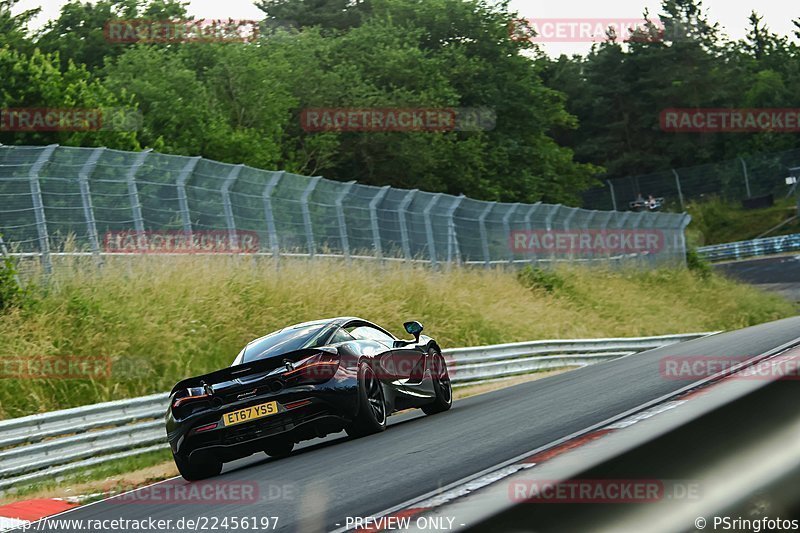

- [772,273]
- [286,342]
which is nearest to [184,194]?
[286,342]

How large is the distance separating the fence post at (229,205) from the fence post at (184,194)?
88cm

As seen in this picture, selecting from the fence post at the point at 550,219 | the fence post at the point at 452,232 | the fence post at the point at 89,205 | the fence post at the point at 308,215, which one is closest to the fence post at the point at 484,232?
the fence post at the point at 452,232

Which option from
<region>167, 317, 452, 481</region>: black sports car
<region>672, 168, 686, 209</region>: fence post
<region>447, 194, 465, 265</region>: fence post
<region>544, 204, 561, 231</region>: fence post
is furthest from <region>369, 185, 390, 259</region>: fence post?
<region>672, 168, 686, 209</region>: fence post

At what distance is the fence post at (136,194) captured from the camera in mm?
18578

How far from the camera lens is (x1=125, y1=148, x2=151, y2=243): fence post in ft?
61.0

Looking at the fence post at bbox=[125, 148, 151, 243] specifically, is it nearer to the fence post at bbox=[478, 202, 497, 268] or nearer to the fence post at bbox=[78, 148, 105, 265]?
the fence post at bbox=[78, 148, 105, 265]

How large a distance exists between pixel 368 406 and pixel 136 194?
31.8 ft

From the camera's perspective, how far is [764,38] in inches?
5138

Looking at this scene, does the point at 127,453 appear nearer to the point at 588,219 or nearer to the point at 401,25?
the point at 588,219

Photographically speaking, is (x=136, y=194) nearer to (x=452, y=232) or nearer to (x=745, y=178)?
(x=452, y=232)

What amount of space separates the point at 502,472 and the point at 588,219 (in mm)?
30013

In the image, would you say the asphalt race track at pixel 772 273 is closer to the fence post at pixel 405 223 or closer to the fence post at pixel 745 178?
the fence post at pixel 745 178

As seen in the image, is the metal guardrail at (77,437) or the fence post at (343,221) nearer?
the metal guardrail at (77,437)

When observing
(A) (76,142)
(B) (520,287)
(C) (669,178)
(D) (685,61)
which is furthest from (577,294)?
(D) (685,61)
